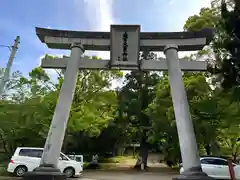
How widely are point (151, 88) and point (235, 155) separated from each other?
10009 millimetres

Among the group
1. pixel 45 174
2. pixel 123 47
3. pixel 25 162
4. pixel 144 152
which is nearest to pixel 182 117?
pixel 123 47

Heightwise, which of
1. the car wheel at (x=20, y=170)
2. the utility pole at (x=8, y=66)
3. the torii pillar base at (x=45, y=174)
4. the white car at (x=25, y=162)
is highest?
the utility pole at (x=8, y=66)

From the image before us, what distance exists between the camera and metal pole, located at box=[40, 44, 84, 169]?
920 cm

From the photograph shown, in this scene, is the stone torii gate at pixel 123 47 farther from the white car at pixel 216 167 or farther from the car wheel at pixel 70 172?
the car wheel at pixel 70 172

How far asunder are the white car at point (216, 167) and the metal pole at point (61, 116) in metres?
9.50

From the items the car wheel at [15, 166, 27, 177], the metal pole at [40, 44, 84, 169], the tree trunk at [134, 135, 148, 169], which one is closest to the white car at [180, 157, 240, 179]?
the metal pole at [40, 44, 84, 169]

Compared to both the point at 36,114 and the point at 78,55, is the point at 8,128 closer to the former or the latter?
the point at 36,114

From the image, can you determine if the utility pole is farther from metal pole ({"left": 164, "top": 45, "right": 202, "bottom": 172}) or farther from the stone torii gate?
metal pole ({"left": 164, "top": 45, "right": 202, "bottom": 172})

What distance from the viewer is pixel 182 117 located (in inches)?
372

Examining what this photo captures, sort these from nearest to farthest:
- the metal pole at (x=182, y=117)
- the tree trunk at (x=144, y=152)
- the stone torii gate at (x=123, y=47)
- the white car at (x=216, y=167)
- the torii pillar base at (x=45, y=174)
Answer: the torii pillar base at (x=45, y=174), the metal pole at (x=182, y=117), the stone torii gate at (x=123, y=47), the white car at (x=216, y=167), the tree trunk at (x=144, y=152)

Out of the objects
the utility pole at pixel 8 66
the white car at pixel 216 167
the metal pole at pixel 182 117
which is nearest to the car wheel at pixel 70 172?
the white car at pixel 216 167

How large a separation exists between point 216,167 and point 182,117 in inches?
316

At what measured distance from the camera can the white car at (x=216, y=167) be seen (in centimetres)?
1581

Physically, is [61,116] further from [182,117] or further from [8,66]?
[182,117]
